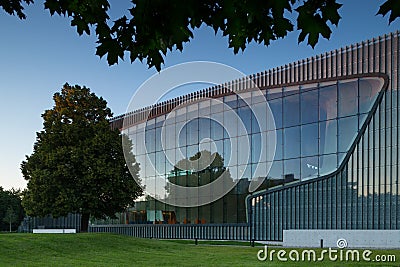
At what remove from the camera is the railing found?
37281 millimetres

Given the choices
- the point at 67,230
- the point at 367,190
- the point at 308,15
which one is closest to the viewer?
the point at 308,15

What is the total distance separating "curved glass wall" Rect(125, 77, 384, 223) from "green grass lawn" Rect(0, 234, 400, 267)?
33.3ft

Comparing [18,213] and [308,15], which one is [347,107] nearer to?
[308,15]

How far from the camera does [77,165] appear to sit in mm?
31594

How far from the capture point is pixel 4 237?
25031 mm

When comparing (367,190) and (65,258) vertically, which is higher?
Result: (367,190)

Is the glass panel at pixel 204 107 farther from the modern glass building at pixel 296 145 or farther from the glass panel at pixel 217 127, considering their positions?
the glass panel at pixel 217 127

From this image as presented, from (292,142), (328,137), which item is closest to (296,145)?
(292,142)

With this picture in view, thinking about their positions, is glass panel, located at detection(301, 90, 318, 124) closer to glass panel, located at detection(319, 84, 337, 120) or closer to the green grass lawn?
glass panel, located at detection(319, 84, 337, 120)

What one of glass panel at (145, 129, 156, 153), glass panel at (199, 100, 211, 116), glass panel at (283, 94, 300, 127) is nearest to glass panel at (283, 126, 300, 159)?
glass panel at (283, 94, 300, 127)

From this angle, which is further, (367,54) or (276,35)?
(367,54)

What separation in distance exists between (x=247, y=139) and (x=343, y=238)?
9853mm

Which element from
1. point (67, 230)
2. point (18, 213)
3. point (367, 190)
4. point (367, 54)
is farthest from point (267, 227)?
point (18, 213)

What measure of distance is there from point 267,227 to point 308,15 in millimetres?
31799
